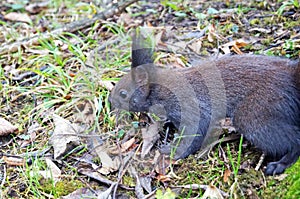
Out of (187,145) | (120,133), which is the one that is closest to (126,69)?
(120,133)

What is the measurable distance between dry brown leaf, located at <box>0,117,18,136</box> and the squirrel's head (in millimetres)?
949

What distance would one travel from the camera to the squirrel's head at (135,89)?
160 inches

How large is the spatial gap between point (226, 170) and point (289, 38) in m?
→ 1.91

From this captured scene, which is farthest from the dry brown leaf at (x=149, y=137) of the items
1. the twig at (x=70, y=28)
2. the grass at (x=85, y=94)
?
the twig at (x=70, y=28)

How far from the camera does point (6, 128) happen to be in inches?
175

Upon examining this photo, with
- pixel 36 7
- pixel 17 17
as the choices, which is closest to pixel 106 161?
pixel 17 17

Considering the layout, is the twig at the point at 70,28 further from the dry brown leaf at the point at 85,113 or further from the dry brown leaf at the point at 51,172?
the dry brown leaf at the point at 51,172

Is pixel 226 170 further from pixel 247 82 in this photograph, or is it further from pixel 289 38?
pixel 289 38

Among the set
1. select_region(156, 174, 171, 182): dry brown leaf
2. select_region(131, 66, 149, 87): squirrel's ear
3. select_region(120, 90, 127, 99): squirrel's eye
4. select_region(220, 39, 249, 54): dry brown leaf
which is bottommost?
select_region(156, 174, 171, 182): dry brown leaf

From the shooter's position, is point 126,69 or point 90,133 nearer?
point 90,133

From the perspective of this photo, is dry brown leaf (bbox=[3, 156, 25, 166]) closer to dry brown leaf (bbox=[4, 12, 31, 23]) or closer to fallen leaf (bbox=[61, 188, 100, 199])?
fallen leaf (bbox=[61, 188, 100, 199])

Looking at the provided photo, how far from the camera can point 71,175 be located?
12.7ft

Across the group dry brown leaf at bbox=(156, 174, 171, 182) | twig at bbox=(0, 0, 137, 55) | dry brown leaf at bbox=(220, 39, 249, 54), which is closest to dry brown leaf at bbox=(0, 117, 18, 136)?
twig at bbox=(0, 0, 137, 55)

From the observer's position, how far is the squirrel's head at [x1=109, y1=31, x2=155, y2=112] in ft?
13.4
